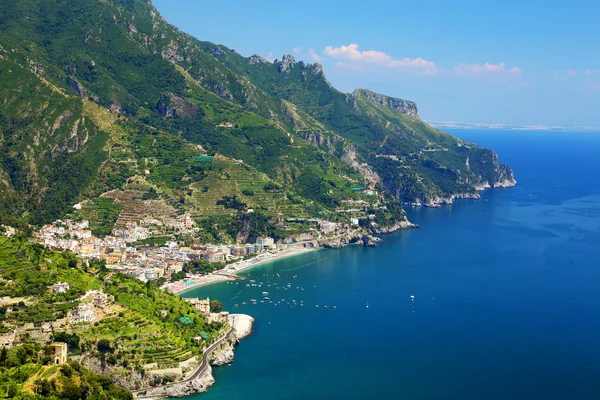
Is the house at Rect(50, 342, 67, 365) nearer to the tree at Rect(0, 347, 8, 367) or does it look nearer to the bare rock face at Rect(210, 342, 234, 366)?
the tree at Rect(0, 347, 8, 367)

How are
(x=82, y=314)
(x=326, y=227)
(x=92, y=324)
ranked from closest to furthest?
(x=82, y=314) → (x=92, y=324) → (x=326, y=227)

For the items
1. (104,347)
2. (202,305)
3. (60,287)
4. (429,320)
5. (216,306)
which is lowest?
(429,320)

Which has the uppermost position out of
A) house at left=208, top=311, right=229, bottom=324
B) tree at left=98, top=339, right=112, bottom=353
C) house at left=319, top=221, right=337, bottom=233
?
house at left=319, top=221, right=337, bottom=233

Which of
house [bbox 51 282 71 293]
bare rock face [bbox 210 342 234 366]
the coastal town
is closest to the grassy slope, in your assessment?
house [bbox 51 282 71 293]

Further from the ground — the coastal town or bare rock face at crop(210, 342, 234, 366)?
the coastal town

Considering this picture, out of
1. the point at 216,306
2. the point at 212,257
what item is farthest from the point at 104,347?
the point at 212,257

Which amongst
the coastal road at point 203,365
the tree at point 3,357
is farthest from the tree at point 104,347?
the tree at point 3,357

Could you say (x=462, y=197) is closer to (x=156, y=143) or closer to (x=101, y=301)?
(x=156, y=143)
